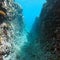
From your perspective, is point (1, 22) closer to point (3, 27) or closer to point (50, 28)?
point (3, 27)

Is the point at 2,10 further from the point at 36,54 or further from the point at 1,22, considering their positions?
the point at 36,54

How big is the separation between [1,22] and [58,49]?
5259mm

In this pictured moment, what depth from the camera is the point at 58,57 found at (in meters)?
9.84

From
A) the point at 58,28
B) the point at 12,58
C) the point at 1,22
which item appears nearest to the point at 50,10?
the point at 58,28

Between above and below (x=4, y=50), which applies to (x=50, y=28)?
above

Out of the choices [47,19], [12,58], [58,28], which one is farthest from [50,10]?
[12,58]

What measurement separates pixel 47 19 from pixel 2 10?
4.03 metres

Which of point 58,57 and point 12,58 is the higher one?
point 12,58

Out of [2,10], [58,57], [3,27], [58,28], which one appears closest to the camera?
[58,57]

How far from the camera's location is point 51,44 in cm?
1182

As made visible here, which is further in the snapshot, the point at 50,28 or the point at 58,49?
the point at 50,28

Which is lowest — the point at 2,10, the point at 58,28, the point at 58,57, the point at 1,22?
the point at 58,57

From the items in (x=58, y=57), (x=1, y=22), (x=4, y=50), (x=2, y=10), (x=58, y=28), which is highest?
(x=2, y=10)

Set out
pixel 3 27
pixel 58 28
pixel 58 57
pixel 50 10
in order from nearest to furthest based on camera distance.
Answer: pixel 58 57 < pixel 58 28 < pixel 3 27 < pixel 50 10
